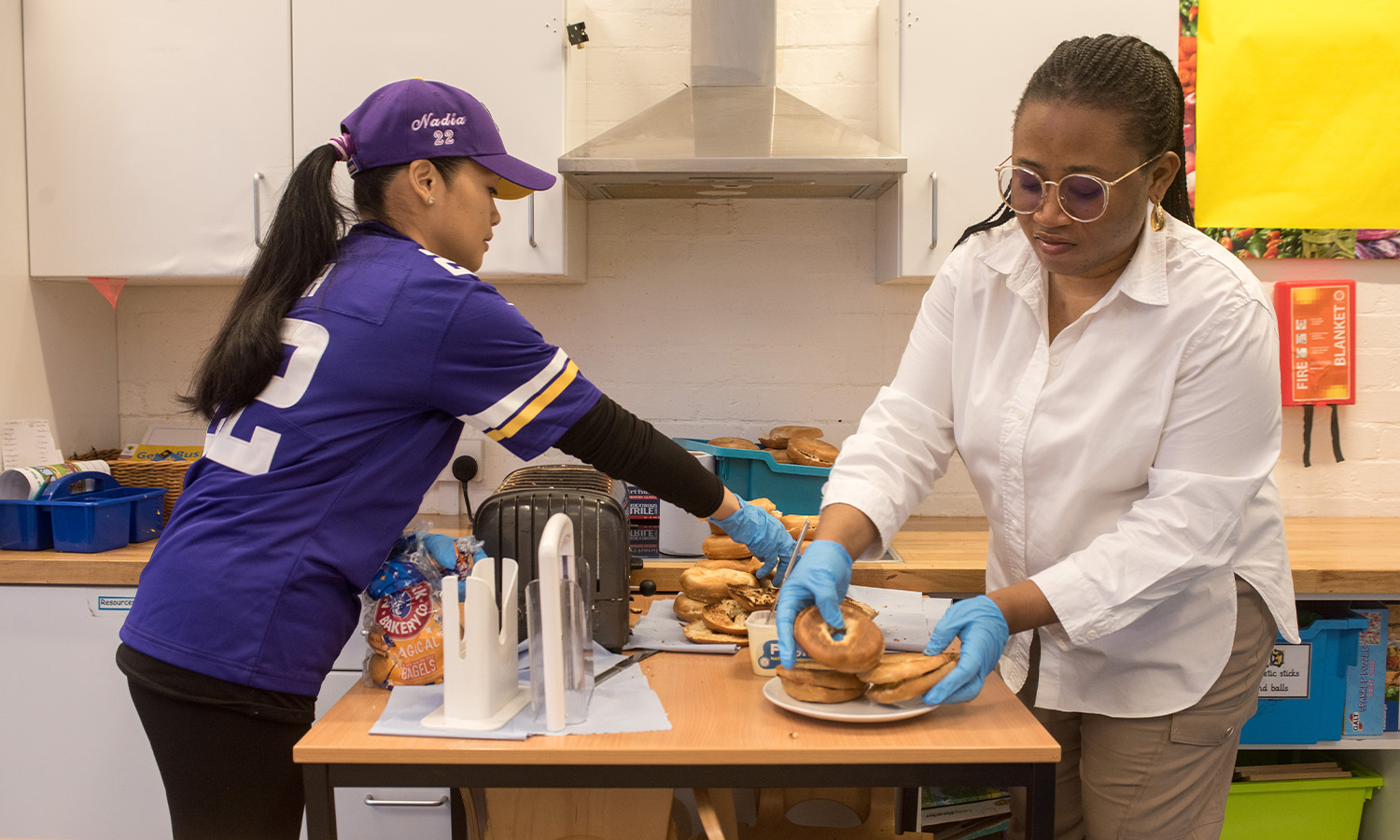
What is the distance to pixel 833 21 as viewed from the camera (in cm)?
275

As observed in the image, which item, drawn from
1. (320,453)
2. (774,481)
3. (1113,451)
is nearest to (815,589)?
(1113,451)

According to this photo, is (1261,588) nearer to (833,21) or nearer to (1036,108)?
(1036,108)

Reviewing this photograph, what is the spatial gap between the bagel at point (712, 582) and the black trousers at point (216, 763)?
660mm

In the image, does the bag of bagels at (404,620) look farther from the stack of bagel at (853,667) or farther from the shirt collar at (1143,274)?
the shirt collar at (1143,274)

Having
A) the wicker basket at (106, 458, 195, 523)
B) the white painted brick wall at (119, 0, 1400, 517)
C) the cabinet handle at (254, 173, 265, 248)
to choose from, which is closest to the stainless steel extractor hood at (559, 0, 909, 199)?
the white painted brick wall at (119, 0, 1400, 517)

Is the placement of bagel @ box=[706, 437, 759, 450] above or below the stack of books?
above

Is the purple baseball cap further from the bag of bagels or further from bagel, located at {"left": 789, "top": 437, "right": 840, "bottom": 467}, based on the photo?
bagel, located at {"left": 789, "top": 437, "right": 840, "bottom": 467}

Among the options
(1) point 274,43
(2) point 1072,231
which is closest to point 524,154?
(1) point 274,43

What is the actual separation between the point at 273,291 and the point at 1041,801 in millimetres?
1227

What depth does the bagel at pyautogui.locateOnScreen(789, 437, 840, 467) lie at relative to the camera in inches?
94.5

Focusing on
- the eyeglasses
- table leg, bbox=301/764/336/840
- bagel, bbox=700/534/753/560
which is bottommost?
table leg, bbox=301/764/336/840

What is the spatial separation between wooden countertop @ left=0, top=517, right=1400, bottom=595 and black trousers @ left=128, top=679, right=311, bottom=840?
859mm

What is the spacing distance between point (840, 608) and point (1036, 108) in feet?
2.36

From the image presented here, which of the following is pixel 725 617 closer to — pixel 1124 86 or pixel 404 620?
pixel 404 620
